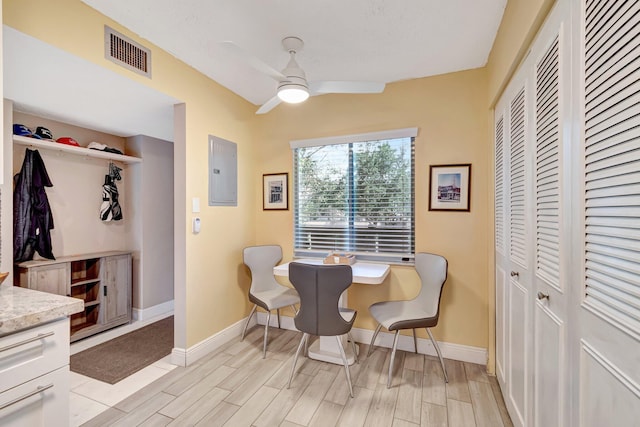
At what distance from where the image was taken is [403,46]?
2.14m

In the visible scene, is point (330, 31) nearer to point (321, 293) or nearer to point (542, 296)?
point (321, 293)

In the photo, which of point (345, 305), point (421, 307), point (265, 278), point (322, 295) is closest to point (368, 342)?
point (345, 305)

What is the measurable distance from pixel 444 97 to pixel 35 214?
415 centimetres

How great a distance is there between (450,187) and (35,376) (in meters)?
2.92

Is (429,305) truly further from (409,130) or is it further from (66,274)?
(66,274)

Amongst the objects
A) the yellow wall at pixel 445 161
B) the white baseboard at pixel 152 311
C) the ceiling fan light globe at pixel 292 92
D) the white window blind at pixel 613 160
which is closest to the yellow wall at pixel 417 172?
the yellow wall at pixel 445 161

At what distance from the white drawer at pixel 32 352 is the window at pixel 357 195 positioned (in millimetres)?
2123

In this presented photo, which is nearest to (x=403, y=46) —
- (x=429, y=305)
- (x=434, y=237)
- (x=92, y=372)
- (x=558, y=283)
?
(x=434, y=237)

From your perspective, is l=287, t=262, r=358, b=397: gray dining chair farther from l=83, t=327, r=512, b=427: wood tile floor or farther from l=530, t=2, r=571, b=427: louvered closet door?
l=530, t=2, r=571, b=427: louvered closet door

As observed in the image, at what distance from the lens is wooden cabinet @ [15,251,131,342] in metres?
2.76

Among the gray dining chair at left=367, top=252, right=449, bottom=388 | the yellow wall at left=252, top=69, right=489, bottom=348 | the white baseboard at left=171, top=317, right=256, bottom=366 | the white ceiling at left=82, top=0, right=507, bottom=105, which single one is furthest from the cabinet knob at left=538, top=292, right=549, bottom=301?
the white baseboard at left=171, top=317, right=256, bottom=366

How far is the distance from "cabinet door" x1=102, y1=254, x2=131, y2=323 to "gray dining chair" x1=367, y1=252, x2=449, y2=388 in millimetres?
2939

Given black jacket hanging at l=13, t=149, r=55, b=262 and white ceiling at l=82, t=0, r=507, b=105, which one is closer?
white ceiling at l=82, t=0, r=507, b=105

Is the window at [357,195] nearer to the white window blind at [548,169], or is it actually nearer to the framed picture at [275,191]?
the framed picture at [275,191]
